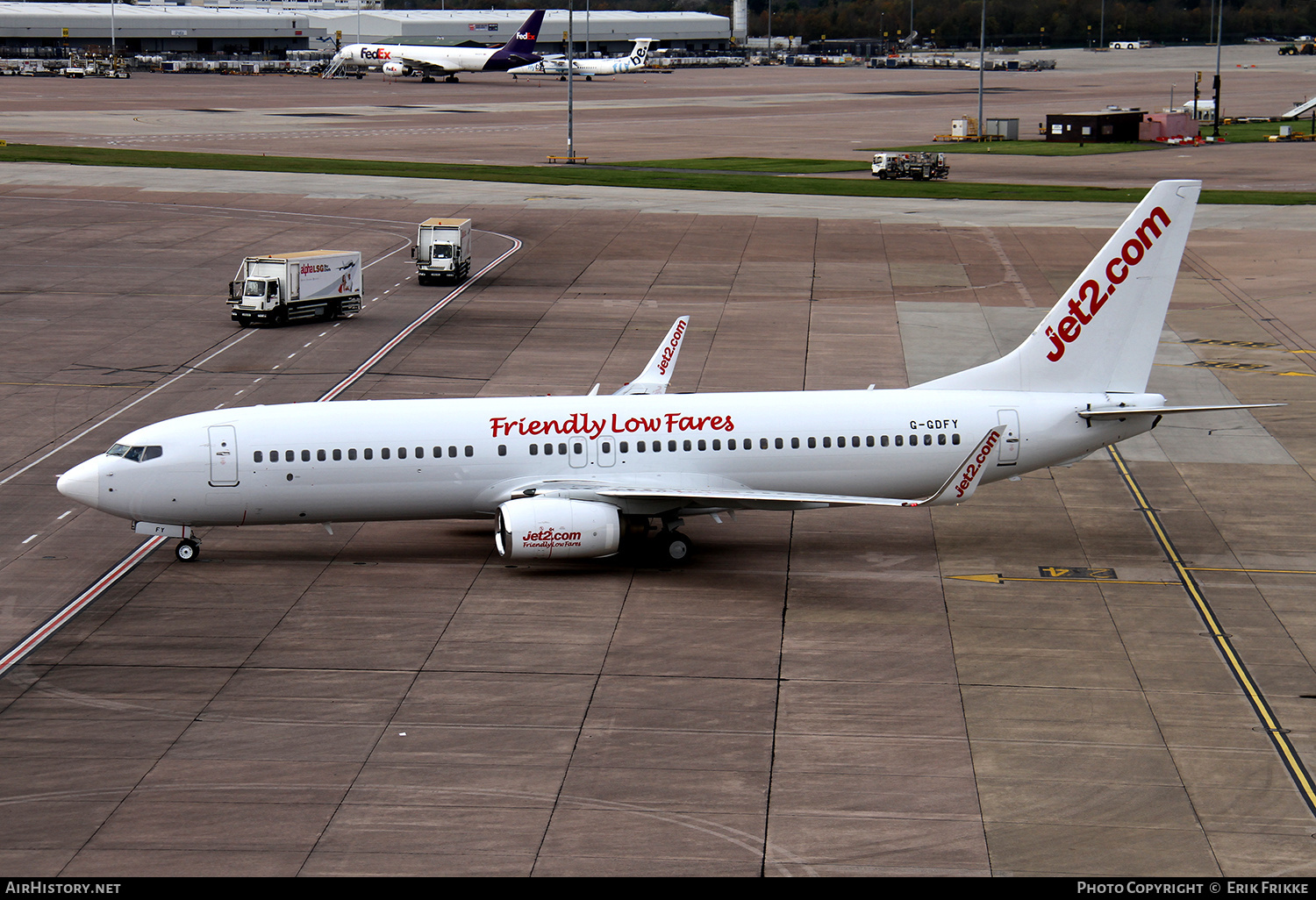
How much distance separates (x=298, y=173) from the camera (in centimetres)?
11219

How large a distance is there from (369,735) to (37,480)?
21.5 meters

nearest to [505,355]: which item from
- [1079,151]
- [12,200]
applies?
[12,200]

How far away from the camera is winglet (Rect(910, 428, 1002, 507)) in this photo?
33.5 m

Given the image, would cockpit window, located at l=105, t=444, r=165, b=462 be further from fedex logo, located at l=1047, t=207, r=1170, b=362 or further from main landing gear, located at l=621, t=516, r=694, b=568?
fedex logo, located at l=1047, t=207, r=1170, b=362

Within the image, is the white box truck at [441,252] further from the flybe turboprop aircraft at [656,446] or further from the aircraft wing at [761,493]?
the aircraft wing at [761,493]

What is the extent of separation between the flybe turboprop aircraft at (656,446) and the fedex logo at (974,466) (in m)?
0.06

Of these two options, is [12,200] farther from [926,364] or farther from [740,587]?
[740,587]

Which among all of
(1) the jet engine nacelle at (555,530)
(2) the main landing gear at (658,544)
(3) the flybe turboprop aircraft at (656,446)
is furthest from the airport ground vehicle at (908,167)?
(1) the jet engine nacelle at (555,530)

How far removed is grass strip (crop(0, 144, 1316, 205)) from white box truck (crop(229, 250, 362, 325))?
45.2 m

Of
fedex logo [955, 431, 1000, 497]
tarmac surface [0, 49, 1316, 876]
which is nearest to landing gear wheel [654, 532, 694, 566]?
tarmac surface [0, 49, 1316, 876]

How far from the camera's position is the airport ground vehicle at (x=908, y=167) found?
11312cm

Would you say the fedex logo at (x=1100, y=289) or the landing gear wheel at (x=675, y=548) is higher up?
the fedex logo at (x=1100, y=289)

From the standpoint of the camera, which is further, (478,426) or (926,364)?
(926,364)

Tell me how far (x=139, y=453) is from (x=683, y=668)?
1531cm
